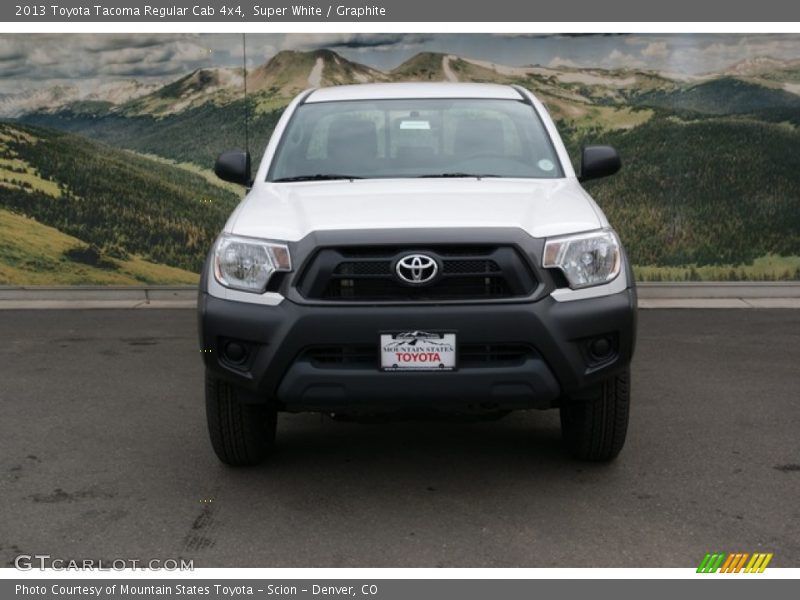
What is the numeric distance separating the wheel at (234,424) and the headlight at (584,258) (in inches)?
54.4

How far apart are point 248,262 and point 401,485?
4.00 feet

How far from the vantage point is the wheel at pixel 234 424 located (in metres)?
4.70

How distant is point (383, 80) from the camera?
36.3ft

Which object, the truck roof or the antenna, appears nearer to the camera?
the truck roof

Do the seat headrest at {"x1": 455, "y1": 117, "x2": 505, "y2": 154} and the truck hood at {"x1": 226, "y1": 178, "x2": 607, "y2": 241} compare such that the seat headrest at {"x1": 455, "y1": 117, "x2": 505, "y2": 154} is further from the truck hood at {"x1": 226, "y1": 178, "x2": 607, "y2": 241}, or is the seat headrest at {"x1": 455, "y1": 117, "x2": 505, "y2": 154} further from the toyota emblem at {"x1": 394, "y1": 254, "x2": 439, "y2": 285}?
the toyota emblem at {"x1": 394, "y1": 254, "x2": 439, "y2": 285}

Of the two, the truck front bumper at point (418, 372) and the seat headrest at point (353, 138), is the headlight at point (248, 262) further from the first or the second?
the seat headrest at point (353, 138)

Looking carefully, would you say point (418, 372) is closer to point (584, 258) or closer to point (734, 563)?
point (584, 258)

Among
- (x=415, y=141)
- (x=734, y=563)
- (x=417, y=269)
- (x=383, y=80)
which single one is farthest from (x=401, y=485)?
(x=383, y=80)

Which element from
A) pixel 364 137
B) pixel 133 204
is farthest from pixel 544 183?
pixel 133 204

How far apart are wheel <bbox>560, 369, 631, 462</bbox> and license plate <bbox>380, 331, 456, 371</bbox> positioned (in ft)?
2.14

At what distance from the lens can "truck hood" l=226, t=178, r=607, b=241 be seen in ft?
14.4

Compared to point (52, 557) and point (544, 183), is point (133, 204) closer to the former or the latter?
point (544, 183)

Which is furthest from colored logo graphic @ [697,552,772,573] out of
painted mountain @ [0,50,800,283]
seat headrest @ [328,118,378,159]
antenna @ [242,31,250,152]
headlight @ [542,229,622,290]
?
antenna @ [242,31,250,152]

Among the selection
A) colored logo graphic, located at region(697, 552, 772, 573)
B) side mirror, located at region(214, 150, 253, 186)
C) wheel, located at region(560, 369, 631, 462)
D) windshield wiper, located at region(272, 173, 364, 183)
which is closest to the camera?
colored logo graphic, located at region(697, 552, 772, 573)
